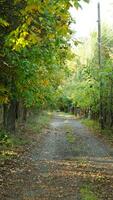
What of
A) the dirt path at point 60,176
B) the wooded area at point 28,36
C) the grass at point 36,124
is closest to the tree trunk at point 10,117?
the wooded area at point 28,36

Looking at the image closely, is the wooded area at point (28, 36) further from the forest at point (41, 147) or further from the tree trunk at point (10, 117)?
the tree trunk at point (10, 117)

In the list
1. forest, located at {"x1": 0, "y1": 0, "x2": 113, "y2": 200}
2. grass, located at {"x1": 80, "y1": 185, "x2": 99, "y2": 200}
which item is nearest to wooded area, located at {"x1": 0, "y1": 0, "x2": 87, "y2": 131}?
forest, located at {"x1": 0, "y1": 0, "x2": 113, "y2": 200}

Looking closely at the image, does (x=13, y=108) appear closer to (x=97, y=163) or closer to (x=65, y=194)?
(x=97, y=163)

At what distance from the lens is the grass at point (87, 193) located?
10.3 meters

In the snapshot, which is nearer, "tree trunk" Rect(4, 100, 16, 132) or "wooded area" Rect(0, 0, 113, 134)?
"wooded area" Rect(0, 0, 113, 134)

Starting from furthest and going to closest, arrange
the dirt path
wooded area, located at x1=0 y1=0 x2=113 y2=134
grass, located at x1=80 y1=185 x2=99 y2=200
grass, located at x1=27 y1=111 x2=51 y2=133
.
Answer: grass, located at x1=27 y1=111 x2=51 y2=133 < the dirt path < grass, located at x1=80 y1=185 x2=99 y2=200 < wooded area, located at x1=0 y1=0 x2=113 y2=134

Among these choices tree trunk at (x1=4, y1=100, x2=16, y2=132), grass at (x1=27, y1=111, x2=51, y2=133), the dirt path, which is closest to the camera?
the dirt path

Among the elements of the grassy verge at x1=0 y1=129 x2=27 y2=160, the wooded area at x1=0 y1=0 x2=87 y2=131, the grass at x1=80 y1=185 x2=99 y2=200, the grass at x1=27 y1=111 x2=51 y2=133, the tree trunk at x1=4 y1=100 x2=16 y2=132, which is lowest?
the grass at x1=80 y1=185 x2=99 y2=200

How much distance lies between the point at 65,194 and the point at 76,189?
700 mm

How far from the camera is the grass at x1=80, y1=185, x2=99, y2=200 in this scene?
10286mm

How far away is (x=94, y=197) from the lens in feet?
34.0

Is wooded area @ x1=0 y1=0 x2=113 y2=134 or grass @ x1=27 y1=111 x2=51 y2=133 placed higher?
wooded area @ x1=0 y1=0 x2=113 y2=134

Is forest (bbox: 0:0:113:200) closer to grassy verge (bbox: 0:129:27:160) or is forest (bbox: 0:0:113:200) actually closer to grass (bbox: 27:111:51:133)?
grassy verge (bbox: 0:129:27:160)

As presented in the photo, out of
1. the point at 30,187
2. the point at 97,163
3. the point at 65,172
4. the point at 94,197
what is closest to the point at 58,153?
the point at 97,163
